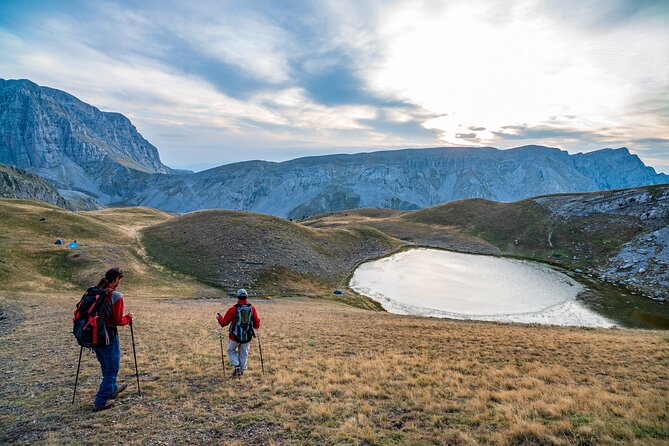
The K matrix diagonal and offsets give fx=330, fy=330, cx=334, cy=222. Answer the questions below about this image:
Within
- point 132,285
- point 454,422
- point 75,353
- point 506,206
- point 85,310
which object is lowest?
point 132,285

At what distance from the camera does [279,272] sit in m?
56.1

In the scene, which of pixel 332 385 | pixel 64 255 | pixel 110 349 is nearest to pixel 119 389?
pixel 110 349

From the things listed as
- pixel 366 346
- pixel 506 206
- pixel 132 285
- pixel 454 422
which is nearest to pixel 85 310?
pixel 454 422

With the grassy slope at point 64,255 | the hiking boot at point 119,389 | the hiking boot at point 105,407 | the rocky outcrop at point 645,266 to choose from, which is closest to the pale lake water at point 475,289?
the rocky outcrop at point 645,266

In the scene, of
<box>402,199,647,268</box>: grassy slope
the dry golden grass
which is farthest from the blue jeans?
<box>402,199,647,268</box>: grassy slope

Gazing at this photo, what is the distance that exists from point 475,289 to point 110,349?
5400cm

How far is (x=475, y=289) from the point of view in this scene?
5453 centimetres

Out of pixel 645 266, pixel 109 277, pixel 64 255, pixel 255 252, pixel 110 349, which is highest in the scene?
pixel 645 266

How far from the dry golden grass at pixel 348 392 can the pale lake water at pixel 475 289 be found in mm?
21965

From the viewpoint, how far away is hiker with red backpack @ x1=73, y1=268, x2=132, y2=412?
9.86 metres

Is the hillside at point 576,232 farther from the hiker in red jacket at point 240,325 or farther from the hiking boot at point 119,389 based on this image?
the hiking boot at point 119,389

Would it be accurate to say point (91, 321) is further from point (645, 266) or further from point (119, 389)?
point (645, 266)

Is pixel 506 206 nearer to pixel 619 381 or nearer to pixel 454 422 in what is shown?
pixel 619 381

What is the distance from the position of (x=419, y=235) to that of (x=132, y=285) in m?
81.8
